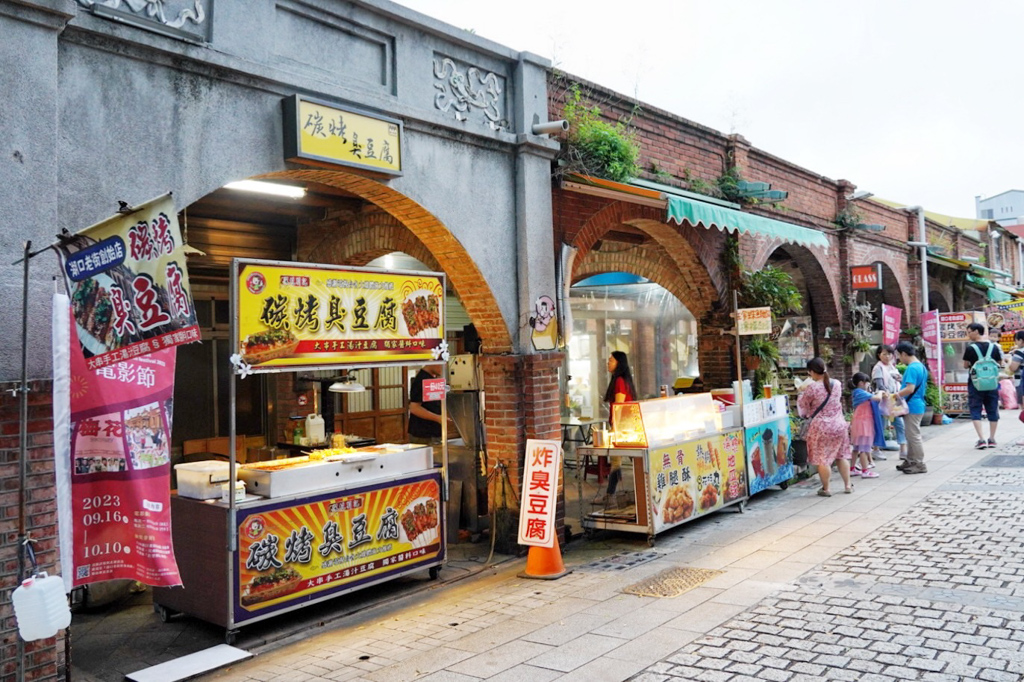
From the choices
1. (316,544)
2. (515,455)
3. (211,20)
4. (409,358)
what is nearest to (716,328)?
(515,455)

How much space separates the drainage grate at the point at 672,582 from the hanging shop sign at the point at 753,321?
→ 433cm

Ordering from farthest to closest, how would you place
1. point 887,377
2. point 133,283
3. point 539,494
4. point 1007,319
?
1. point 1007,319
2. point 887,377
3. point 539,494
4. point 133,283

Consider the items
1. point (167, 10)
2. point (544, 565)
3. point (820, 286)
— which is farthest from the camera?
point (820, 286)

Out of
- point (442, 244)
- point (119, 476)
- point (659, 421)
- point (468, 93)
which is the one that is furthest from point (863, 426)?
point (119, 476)

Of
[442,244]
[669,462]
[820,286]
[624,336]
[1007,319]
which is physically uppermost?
[820,286]

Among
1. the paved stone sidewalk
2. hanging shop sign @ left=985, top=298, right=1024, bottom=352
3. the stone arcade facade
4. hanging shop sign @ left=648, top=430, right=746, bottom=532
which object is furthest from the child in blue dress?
hanging shop sign @ left=985, top=298, right=1024, bottom=352

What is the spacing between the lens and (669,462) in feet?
26.7

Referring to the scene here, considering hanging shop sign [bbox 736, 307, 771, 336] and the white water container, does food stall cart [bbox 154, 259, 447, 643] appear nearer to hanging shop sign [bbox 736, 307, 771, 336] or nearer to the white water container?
the white water container

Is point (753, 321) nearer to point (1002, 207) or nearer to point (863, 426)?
point (863, 426)

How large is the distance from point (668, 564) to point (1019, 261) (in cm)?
3708

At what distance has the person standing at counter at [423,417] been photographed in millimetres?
8898

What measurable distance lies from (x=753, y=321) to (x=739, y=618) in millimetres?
5602

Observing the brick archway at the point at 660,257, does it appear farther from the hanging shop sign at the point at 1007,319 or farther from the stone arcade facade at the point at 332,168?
the hanging shop sign at the point at 1007,319

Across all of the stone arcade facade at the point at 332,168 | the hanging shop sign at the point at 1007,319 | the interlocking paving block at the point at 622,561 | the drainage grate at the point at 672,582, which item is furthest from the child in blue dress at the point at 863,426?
the hanging shop sign at the point at 1007,319
